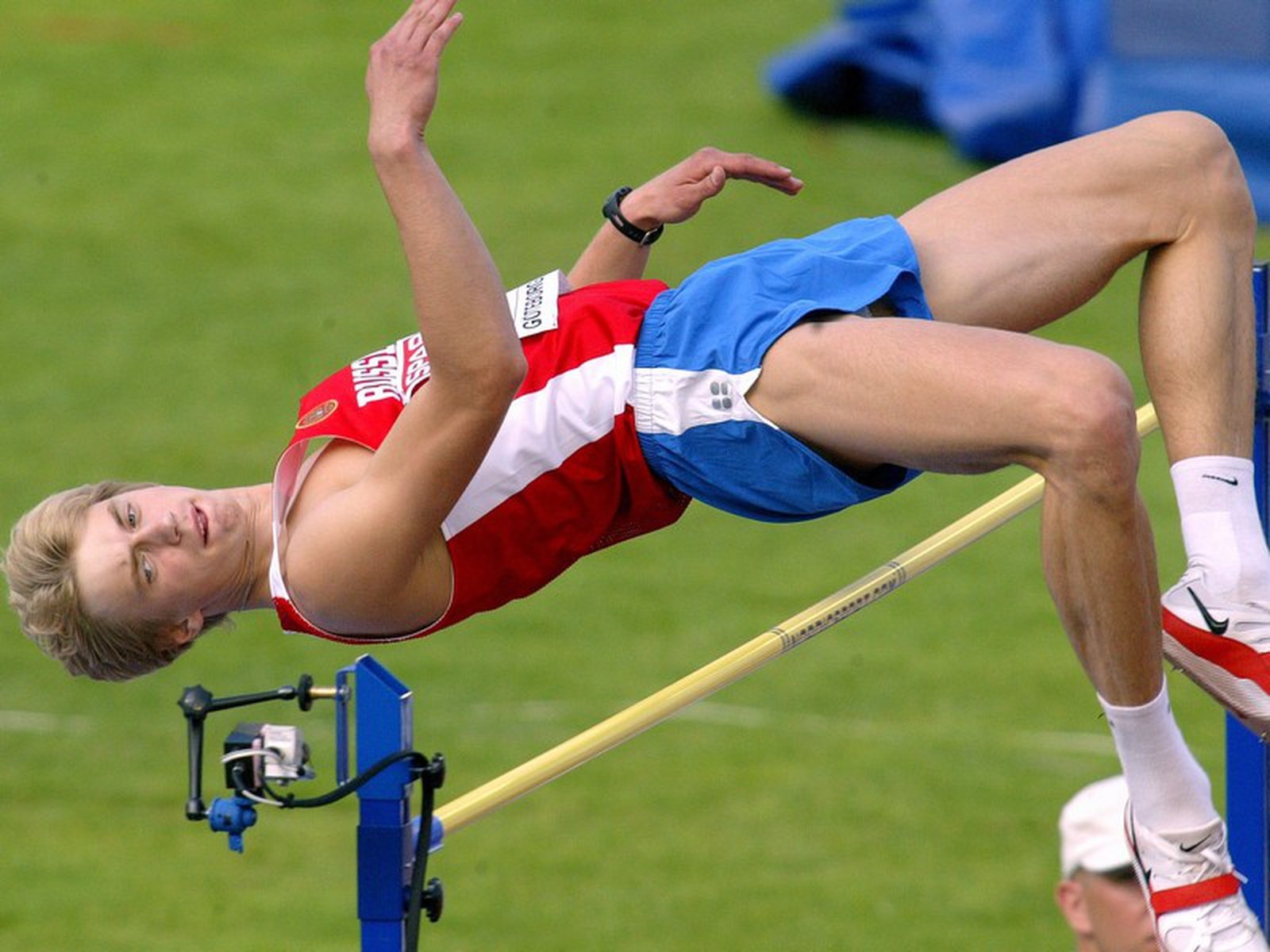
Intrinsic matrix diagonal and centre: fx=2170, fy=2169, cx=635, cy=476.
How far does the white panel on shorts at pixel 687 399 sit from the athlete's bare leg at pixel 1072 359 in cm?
2

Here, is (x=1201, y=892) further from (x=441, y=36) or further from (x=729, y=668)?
(x=441, y=36)

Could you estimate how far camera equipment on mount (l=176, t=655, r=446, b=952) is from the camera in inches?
100

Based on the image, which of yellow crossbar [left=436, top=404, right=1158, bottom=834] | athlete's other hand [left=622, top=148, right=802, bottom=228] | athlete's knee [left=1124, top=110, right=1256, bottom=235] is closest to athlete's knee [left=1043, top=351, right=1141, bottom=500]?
athlete's knee [left=1124, top=110, right=1256, bottom=235]

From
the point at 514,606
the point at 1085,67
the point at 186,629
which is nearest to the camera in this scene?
the point at 186,629

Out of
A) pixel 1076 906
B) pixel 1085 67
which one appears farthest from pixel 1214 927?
pixel 1085 67

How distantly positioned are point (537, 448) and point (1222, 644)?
3.05 ft

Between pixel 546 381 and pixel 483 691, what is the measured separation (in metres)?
3.57

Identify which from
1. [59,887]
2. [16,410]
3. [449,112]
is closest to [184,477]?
[16,410]

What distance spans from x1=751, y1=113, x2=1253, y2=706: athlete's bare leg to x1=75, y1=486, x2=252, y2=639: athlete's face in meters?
0.79

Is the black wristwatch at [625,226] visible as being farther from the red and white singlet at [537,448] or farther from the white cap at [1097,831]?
the white cap at [1097,831]

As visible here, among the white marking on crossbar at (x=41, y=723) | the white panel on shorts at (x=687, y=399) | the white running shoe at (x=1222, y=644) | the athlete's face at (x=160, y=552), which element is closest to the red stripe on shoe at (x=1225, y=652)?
the white running shoe at (x=1222, y=644)

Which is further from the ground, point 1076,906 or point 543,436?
point 543,436

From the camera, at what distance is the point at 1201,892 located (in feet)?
8.66

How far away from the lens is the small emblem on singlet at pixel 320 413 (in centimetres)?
301
